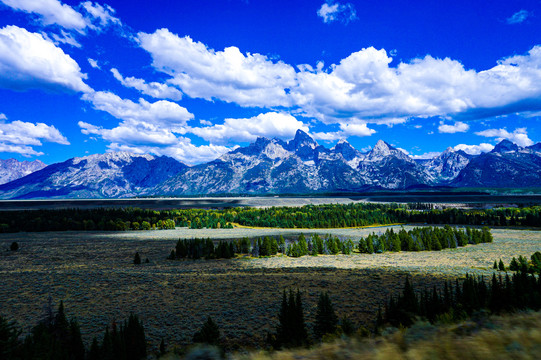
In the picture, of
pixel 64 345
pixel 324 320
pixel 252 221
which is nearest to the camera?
pixel 64 345

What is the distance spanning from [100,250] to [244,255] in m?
42.0

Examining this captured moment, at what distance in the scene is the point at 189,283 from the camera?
158ft

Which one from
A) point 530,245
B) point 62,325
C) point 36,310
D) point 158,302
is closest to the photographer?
point 62,325

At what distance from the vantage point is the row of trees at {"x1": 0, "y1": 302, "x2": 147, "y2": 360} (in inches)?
678

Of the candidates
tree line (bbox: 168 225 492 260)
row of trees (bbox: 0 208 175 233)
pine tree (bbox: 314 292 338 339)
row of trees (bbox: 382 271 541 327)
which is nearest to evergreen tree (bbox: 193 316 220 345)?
pine tree (bbox: 314 292 338 339)

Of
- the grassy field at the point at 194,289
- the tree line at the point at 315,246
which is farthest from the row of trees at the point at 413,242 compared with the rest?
the grassy field at the point at 194,289

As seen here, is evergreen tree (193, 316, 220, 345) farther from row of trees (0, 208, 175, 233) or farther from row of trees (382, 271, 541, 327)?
row of trees (0, 208, 175, 233)

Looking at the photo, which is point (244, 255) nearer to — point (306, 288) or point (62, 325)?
point (306, 288)

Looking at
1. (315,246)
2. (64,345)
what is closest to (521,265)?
(315,246)

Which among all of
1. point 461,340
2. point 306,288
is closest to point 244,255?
point 306,288

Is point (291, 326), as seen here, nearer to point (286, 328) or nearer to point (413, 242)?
point (286, 328)

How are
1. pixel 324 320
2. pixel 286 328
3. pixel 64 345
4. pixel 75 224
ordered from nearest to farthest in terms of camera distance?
1. pixel 64 345
2. pixel 286 328
3. pixel 324 320
4. pixel 75 224

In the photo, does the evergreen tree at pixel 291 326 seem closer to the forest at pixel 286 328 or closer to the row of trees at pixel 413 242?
the forest at pixel 286 328

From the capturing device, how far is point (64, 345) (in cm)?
2219
